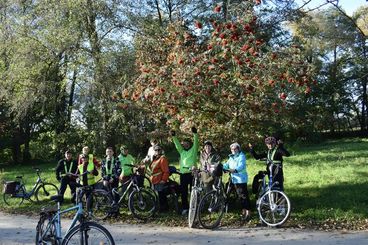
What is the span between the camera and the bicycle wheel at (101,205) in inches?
433

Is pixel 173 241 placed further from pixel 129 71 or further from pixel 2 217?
pixel 129 71

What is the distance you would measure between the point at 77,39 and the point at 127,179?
1107 centimetres

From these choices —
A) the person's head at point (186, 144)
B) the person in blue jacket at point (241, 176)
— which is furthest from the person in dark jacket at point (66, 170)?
the person in blue jacket at point (241, 176)

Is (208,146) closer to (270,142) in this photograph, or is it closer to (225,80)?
(270,142)

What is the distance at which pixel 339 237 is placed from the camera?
817 centimetres

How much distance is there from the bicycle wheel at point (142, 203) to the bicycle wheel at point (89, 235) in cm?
434

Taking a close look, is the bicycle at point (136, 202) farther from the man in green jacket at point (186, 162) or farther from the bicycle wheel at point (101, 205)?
the man in green jacket at point (186, 162)

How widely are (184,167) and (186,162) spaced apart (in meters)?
0.14

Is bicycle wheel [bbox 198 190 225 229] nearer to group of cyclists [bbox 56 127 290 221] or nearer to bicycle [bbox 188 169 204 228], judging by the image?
bicycle [bbox 188 169 204 228]

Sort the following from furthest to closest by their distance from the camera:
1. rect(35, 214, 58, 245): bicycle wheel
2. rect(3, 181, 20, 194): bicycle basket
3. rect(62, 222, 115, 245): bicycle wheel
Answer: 1. rect(3, 181, 20, 194): bicycle basket
2. rect(35, 214, 58, 245): bicycle wheel
3. rect(62, 222, 115, 245): bicycle wheel

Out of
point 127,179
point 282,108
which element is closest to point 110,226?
point 127,179

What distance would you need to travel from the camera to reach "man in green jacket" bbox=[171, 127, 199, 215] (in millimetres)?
10711

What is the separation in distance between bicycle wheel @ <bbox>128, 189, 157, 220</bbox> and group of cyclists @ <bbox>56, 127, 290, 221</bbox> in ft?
1.19

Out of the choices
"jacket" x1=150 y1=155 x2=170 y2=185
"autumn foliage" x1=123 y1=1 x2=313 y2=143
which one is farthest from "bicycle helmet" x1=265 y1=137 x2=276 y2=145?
"jacket" x1=150 y1=155 x2=170 y2=185
